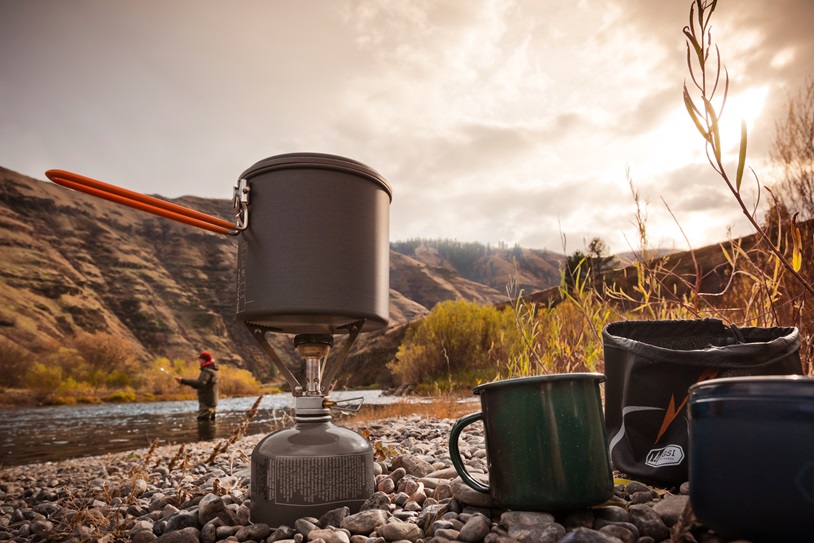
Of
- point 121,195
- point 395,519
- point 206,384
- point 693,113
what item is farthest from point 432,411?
point 693,113

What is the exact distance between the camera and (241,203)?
2.30 m

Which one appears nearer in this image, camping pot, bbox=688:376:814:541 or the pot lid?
camping pot, bbox=688:376:814:541

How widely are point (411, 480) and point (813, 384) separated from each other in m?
1.80

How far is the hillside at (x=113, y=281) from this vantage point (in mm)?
67875

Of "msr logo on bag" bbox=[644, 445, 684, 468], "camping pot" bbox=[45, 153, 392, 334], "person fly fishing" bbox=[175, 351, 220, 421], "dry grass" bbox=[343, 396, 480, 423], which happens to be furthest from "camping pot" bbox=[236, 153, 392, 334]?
"person fly fishing" bbox=[175, 351, 220, 421]

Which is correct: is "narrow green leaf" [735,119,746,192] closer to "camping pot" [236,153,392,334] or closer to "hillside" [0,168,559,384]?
"camping pot" [236,153,392,334]

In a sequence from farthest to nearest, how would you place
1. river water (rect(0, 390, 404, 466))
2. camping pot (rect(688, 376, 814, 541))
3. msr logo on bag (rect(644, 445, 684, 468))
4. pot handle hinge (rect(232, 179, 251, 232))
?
river water (rect(0, 390, 404, 466)) → pot handle hinge (rect(232, 179, 251, 232)) → msr logo on bag (rect(644, 445, 684, 468)) → camping pot (rect(688, 376, 814, 541))

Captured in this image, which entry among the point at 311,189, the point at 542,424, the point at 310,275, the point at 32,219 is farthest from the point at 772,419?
the point at 32,219

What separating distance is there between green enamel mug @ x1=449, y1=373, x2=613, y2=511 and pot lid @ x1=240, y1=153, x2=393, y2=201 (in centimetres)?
120

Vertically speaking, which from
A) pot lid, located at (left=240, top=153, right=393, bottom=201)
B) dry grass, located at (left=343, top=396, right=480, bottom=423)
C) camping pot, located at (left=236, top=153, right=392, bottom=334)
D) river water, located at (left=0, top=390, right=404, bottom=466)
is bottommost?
river water, located at (left=0, top=390, right=404, bottom=466)

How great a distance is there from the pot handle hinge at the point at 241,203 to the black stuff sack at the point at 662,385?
176cm

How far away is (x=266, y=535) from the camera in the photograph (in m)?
2.03

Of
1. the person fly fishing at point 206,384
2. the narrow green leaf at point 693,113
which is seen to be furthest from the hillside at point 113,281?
the narrow green leaf at point 693,113

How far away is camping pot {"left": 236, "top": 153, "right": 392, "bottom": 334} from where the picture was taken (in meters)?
2.16
